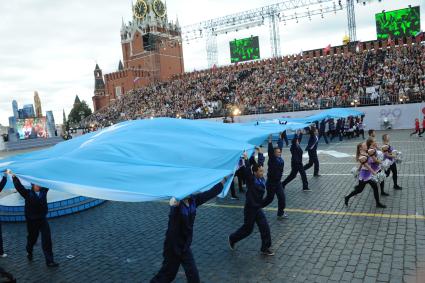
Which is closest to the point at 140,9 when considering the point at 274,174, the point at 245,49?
the point at 245,49

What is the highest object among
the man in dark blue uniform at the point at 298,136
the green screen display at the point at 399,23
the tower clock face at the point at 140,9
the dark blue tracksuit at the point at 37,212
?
the tower clock face at the point at 140,9

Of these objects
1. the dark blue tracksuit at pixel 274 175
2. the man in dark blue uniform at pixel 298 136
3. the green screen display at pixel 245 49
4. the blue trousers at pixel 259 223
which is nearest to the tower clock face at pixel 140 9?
the green screen display at pixel 245 49

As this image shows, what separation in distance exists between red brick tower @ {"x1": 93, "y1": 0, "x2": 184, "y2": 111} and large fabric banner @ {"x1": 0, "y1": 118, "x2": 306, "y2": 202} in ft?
220

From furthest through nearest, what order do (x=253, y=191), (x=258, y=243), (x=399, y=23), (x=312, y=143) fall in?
(x=399, y=23)
(x=312, y=143)
(x=258, y=243)
(x=253, y=191)

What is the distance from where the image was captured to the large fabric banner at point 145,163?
17.7 ft

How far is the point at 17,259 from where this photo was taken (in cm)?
757

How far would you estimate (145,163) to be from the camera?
6.71 meters

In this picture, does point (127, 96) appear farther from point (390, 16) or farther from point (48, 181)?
point (48, 181)

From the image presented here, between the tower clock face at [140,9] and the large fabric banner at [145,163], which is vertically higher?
the tower clock face at [140,9]

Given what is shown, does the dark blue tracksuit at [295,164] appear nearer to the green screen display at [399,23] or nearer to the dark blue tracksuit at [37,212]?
the dark blue tracksuit at [37,212]

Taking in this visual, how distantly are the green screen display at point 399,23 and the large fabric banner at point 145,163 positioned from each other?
3374 cm

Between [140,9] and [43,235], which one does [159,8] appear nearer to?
[140,9]

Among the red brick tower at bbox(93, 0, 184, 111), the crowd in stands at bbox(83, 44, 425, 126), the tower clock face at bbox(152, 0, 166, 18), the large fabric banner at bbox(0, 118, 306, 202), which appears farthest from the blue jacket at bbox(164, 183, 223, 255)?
the tower clock face at bbox(152, 0, 166, 18)

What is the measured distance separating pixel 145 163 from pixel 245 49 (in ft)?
139
